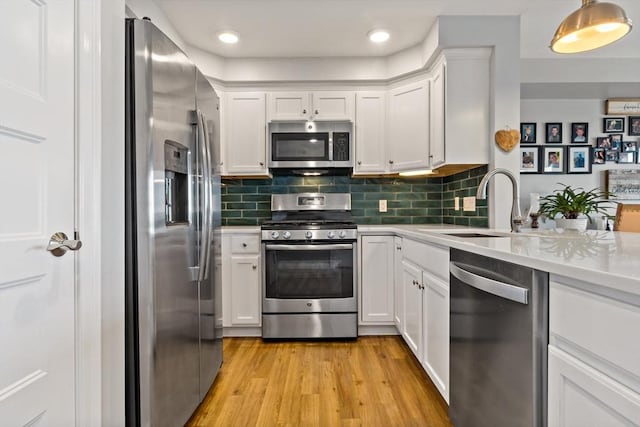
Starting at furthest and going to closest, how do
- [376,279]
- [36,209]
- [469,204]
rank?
[376,279] < [469,204] < [36,209]

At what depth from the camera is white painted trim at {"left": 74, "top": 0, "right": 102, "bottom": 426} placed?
1048 millimetres

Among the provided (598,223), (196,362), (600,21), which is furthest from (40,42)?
(598,223)

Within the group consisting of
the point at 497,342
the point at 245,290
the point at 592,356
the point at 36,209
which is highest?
the point at 36,209

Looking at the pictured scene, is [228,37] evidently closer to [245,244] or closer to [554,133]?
[245,244]

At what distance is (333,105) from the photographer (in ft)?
9.68

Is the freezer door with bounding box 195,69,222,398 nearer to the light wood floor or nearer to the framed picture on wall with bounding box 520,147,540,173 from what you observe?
the light wood floor

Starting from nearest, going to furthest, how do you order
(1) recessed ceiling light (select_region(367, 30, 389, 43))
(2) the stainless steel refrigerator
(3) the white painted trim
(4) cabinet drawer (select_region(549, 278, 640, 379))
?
(4) cabinet drawer (select_region(549, 278, 640, 379))
(3) the white painted trim
(2) the stainless steel refrigerator
(1) recessed ceiling light (select_region(367, 30, 389, 43))

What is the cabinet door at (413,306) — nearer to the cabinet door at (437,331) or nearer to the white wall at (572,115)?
the cabinet door at (437,331)

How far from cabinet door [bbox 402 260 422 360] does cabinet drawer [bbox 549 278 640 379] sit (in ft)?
3.92

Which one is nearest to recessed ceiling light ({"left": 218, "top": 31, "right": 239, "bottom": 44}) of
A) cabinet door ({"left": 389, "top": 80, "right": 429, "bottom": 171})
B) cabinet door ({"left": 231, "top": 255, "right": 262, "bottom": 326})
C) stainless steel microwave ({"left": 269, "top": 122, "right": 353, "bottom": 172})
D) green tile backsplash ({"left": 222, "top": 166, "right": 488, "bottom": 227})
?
stainless steel microwave ({"left": 269, "top": 122, "right": 353, "bottom": 172})

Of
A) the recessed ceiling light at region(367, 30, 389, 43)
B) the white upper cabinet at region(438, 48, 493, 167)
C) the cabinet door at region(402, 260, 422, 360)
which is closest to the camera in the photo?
the cabinet door at region(402, 260, 422, 360)

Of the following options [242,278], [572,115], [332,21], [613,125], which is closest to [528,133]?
[572,115]

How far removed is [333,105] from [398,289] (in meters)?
1.69

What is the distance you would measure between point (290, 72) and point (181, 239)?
6.49ft
